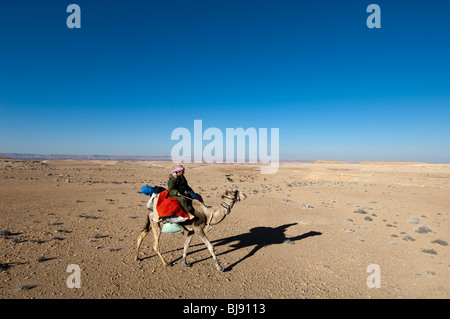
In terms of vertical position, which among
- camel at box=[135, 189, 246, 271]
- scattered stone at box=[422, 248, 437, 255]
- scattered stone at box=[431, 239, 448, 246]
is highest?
camel at box=[135, 189, 246, 271]

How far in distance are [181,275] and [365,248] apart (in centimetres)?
748

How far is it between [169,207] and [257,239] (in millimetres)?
5092

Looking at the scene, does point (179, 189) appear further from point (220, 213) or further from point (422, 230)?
point (422, 230)

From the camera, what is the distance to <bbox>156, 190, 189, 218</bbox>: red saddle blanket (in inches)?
270

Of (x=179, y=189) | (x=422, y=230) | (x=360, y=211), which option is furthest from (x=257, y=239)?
(x=360, y=211)

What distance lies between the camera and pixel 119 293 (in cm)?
586

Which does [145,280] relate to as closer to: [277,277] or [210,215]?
[210,215]

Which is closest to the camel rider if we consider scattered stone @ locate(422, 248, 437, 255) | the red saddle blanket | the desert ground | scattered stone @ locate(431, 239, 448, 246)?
the red saddle blanket

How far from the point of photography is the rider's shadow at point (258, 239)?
369 inches

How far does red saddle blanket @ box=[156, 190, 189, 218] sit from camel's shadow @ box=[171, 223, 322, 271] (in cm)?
244

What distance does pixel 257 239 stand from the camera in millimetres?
10391

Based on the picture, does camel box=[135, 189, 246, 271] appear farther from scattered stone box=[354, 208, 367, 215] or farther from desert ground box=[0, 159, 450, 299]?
scattered stone box=[354, 208, 367, 215]

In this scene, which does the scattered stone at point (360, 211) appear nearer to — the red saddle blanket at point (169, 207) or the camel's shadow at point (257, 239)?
the camel's shadow at point (257, 239)
